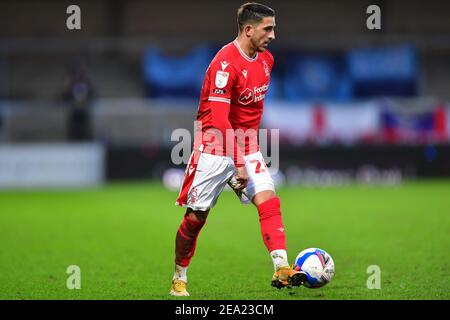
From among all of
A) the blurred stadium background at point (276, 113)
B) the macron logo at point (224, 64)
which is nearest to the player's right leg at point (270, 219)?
the macron logo at point (224, 64)

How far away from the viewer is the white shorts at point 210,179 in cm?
805

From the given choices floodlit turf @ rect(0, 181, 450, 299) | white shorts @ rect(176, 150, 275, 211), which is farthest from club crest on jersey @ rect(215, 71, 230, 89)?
floodlit turf @ rect(0, 181, 450, 299)

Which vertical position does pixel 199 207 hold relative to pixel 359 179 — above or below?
above

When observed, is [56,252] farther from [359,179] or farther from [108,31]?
[108,31]

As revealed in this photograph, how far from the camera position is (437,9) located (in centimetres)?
2892

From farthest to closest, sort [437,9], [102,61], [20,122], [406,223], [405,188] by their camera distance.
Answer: [437,9] → [102,61] → [20,122] → [405,188] → [406,223]

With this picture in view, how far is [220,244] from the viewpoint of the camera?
11781mm

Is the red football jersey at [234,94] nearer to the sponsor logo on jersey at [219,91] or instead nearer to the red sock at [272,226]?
the sponsor logo on jersey at [219,91]

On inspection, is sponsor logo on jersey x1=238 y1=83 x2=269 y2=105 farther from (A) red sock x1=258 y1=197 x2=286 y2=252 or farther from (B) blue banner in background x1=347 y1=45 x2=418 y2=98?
(B) blue banner in background x1=347 y1=45 x2=418 y2=98

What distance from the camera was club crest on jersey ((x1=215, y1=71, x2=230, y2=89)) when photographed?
7852 mm

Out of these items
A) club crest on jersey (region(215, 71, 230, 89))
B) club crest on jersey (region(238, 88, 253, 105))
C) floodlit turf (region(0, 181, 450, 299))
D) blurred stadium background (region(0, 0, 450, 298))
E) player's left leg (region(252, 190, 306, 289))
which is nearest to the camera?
player's left leg (region(252, 190, 306, 289))

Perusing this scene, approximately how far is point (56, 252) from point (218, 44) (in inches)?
496

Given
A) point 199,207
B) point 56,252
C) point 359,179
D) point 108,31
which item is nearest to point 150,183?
point 359,179

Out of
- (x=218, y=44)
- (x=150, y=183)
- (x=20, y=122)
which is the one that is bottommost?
(x=150, y=183)
